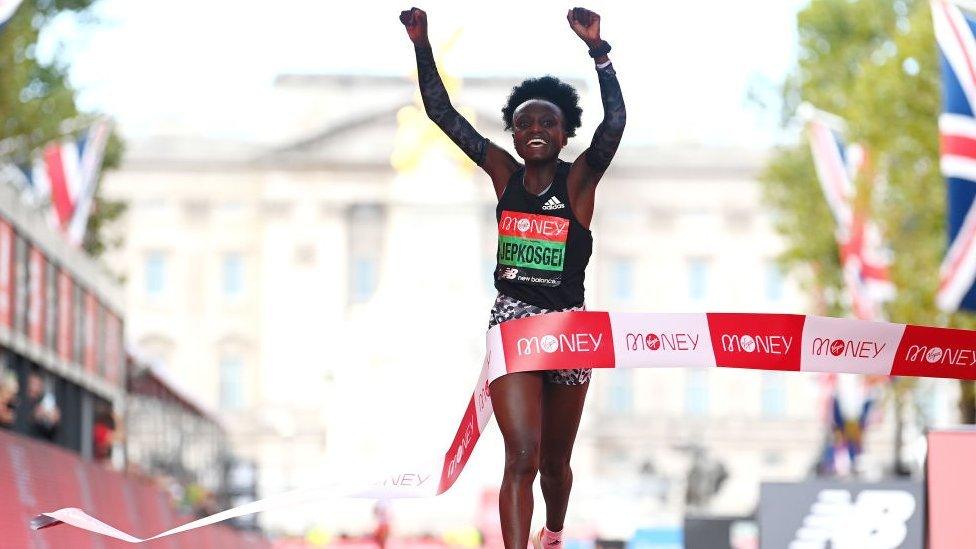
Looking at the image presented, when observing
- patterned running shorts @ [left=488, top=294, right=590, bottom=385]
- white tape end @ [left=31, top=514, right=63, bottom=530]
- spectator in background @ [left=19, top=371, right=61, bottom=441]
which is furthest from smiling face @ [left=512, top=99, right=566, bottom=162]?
spectator in background @ [left=19, top=371, right=61, bottom=441]

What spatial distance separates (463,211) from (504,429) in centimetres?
5614

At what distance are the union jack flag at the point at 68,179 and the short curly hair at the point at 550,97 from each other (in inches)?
1010

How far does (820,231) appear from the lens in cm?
5031

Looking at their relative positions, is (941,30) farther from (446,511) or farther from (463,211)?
(446,511)

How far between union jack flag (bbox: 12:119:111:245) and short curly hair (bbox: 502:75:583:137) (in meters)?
25.6

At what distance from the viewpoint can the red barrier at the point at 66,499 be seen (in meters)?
10.5

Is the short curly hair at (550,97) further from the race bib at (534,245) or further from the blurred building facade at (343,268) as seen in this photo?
the blurred building facade at (343,268)

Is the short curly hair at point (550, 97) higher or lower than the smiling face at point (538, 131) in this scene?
higher

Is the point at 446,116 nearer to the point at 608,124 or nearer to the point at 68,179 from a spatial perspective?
the point at 608,124

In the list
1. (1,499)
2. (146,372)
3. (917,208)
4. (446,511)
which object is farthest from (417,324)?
(1,499)

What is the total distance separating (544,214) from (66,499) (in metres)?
5.45

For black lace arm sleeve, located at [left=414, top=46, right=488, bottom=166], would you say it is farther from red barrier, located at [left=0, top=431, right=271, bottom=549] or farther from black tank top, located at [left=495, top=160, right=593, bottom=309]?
red barrier, located at [left=0, top=431, right=271, bottom=549]

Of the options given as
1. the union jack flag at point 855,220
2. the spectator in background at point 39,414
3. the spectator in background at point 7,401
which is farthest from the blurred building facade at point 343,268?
the spectator in background at point 7,401

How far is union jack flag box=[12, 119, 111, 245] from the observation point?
3391 centimetres
